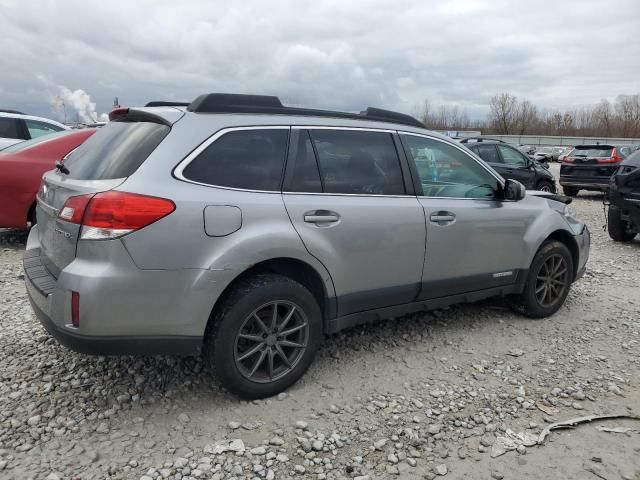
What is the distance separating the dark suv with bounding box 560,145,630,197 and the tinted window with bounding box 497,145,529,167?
259 centimetres

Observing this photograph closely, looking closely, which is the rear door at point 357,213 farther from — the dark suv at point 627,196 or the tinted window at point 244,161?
the dark suv at point 627,196

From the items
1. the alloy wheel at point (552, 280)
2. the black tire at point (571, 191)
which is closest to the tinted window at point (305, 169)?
the alloy wheel at point (552, 280)

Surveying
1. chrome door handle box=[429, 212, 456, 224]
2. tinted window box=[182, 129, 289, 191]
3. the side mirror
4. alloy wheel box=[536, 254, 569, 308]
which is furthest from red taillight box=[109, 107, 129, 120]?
alloy wheel box=[536, 254, 569, 308]

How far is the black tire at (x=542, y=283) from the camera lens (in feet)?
14.8

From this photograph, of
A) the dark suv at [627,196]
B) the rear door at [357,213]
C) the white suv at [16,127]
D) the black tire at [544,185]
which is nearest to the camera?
the rear door at [357,213]

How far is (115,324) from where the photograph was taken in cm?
261

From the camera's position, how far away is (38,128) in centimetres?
843

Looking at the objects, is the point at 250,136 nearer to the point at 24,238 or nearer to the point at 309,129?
the point at 309,129

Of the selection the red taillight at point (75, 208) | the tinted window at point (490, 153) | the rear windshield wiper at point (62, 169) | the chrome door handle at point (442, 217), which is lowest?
the chrome door handle at point (442, 217)

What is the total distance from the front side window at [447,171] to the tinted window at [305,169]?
0.86 m

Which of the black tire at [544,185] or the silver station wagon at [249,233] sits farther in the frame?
the black tire at [544,185]

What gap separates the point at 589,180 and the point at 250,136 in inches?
541

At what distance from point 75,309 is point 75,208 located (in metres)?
0.52

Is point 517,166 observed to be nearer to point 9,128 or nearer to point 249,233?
point 9,128
